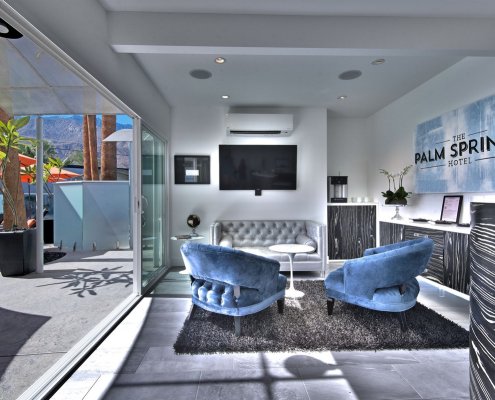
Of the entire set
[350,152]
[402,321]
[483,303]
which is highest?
[350,152]

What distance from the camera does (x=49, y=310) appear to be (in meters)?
2.66

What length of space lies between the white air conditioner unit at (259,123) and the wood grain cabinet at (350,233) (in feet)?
6.12

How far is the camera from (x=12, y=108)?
12.7ft

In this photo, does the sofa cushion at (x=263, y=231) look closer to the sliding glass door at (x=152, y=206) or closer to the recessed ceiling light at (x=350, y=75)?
the sliding glass door at (x=152, y=206)

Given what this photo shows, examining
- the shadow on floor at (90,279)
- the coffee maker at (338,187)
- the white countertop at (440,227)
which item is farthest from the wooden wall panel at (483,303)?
the coffee maker at (338,187)

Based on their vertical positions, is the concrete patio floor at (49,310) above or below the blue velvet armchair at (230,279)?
below

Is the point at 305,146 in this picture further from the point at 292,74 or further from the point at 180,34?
the point at 180,34

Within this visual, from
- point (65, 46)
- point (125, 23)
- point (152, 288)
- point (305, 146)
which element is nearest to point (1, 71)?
point (125, 23)

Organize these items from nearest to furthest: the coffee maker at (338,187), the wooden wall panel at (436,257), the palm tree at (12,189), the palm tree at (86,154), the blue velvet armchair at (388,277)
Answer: the blue velvet armchair at (388,277)
the wooden wall panel at (436,257)
the palm tree at (12,189)
the coffee maker at (338,187)
the palm tree at (86,154)

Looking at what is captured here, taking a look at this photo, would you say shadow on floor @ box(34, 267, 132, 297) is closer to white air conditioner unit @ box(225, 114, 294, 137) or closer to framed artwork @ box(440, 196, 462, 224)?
white air conditioner unit @ box(225, 114, 294, 137)

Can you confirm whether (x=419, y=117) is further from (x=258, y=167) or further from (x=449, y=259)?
(x=258, y=167)

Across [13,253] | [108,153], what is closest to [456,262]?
[13,253]

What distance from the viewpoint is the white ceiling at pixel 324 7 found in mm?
2199

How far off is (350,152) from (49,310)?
17.4 feet
